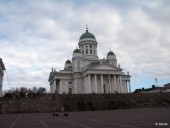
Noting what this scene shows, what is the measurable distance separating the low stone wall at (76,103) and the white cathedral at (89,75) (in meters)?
19.8

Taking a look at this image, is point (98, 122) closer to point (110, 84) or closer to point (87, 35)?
point (110, 84)

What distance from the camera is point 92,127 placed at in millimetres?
12828

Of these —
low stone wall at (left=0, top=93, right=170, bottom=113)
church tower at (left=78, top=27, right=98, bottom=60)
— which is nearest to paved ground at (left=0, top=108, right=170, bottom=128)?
low stone wall at (left=0, top=93, right=170, bottom=113)

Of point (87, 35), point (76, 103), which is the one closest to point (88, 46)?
point (87, 35)

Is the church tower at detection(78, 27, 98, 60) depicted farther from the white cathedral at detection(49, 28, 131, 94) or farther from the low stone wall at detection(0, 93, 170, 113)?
the low stone wall at detection(0, 93, 170, 113)

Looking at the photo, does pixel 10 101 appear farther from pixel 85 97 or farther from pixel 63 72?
pixel 63 72

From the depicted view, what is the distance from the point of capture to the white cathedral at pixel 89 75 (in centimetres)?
7256

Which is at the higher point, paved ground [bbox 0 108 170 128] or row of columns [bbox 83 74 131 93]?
row of columns [bbox 83 74 131 93]

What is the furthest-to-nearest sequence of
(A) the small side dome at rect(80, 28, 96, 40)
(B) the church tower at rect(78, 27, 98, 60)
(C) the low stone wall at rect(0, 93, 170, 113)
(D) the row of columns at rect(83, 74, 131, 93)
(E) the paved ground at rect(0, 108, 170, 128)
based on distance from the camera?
(A) the small side dome at rect(80, 28, 96, 40) < (B) the church tower at rect(78, 27, 98, 60) < (D) the row of columns at rect(83, 74, 131, 93) < (C) the low stone wall at rect(0, 93, 170, 113) < (E) the paved ground at rect(0, 108, 170, 128)

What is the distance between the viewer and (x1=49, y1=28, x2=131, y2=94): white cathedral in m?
72.6

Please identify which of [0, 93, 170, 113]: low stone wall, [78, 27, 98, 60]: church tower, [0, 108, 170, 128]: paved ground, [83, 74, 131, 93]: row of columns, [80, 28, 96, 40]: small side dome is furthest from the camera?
[80, 28, 96, 40]: small side dome

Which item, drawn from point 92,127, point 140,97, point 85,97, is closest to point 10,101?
point 85,97

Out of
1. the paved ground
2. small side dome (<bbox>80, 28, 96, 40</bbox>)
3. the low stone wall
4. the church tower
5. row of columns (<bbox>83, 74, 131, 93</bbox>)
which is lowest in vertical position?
the paved ground

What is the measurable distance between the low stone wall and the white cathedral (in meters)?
19.8
